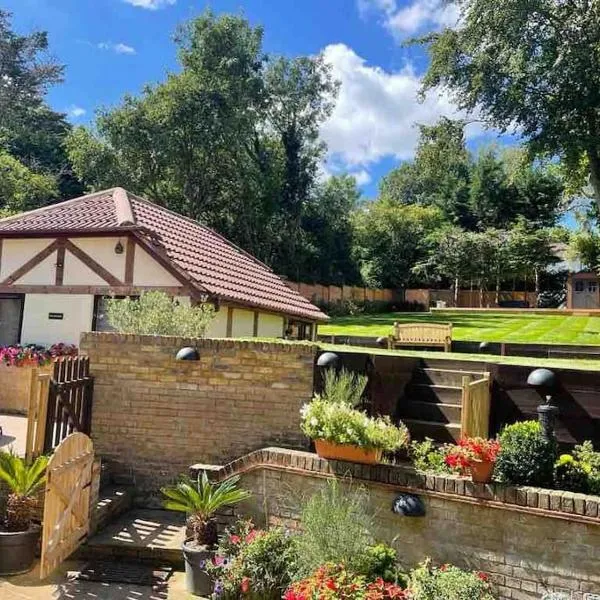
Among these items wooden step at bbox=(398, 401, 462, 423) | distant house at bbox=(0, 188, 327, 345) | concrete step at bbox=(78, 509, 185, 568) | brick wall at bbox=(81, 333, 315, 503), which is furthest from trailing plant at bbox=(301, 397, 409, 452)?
distant house at bbox=(0, 188, 327, 345)

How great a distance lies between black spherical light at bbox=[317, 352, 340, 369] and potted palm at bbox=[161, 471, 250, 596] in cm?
156

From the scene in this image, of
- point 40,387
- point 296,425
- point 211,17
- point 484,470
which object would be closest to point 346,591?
point 484,470

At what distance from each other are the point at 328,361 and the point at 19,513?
3614 mm

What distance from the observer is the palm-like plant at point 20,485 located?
5.59 metres

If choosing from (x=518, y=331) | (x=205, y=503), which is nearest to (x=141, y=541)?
(x=205, y=503)

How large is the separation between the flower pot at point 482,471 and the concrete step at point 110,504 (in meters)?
4.13

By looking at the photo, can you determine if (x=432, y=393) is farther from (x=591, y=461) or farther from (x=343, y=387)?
(x=591, y=461)

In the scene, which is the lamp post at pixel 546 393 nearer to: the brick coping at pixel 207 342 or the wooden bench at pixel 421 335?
the brick coping at pixel 207 342

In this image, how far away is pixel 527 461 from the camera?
464 centimetres

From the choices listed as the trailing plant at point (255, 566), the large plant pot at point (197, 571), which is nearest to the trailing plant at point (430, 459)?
the trailing plant at point (255, 566)

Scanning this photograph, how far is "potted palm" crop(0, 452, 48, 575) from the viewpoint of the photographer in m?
5.36

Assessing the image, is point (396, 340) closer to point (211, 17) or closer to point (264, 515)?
point (264, 515)

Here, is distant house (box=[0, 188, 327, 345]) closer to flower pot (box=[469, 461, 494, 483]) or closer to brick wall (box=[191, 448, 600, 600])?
brick wall (box=[191, 448, 600, 600])

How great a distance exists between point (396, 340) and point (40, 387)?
Answer: 26.5ft
